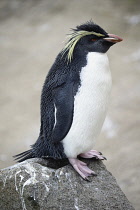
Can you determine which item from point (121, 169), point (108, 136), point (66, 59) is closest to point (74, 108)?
point (66, 59)

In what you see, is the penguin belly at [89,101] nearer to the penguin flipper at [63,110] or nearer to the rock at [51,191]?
the penguin flipper at [63,110]

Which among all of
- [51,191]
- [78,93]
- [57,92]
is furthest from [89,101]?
[51,191]

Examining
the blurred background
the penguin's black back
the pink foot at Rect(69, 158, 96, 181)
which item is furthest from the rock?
the blurred background

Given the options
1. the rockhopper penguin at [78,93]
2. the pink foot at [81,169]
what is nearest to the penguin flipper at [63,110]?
the rockhopper penguin at [78,93]

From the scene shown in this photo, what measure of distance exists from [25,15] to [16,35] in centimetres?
64

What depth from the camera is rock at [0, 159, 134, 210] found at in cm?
202

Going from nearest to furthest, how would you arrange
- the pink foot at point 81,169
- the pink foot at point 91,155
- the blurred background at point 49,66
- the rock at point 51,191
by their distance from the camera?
the rock at point 51,191, the pink foot at point 81,169, the pink foot at point 91,155, the blurred background at point 49,66

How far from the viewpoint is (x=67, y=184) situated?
6.85ft

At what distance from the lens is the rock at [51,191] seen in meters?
2.02

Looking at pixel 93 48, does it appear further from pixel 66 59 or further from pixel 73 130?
pixel 73 130

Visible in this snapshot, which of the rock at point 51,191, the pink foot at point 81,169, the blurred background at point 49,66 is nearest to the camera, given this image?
the rock at point 51,191

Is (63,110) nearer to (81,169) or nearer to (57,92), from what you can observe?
(57,92)

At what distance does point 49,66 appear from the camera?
5605 mm

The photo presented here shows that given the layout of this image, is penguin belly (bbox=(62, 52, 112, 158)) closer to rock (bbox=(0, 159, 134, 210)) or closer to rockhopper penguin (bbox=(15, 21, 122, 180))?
rockhopper penguin (bbox=(15, 21, 122, 180))
